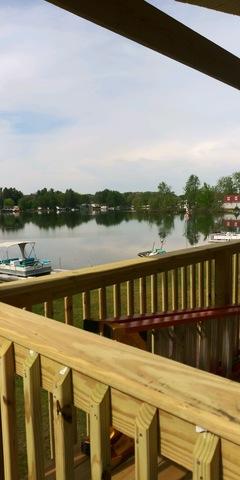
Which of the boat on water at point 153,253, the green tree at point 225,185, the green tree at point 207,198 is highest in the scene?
the green tree at point 225,185

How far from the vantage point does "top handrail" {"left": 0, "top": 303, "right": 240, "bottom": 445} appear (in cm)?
79

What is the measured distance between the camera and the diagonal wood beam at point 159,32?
1.82 m

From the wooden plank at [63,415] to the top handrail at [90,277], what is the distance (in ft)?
2.62

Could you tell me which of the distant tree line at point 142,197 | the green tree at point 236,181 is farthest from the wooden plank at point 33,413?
the green tree at point 236,181

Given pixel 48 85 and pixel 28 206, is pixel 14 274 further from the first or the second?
pixel 28 206

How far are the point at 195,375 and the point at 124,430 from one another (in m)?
0.24

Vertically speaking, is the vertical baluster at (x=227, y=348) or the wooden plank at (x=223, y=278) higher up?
the wooden plank at (x=223, y=278)

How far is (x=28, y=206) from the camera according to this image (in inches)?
3937

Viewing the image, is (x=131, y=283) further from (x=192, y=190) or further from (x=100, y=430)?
(x=192, y=190)

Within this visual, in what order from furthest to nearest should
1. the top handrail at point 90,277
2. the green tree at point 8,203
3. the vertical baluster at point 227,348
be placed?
the green tree at point 8,203 → the vertical baluster at point 227,348 → the top handrail at point 90,277

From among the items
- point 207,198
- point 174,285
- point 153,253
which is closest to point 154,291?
point 174,285

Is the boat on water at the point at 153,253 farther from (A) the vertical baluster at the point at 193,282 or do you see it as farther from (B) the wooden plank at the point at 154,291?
(A) the vertical baluster at the point at 193,282

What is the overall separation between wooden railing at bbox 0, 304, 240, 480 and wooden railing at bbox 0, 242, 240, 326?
51cm

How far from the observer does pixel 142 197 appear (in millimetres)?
94438
